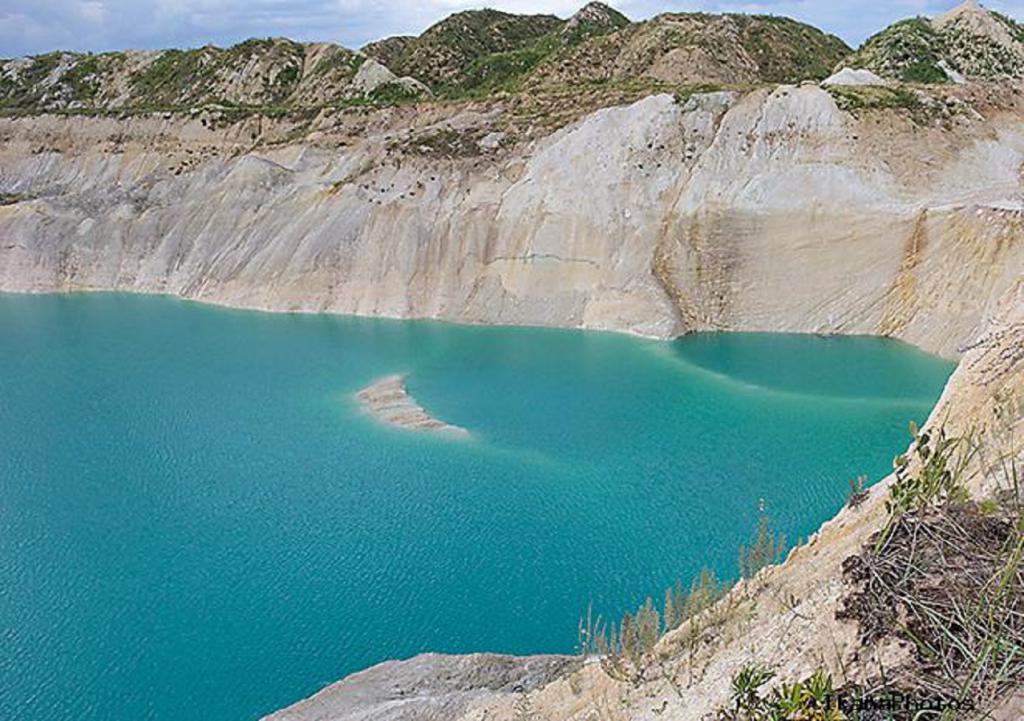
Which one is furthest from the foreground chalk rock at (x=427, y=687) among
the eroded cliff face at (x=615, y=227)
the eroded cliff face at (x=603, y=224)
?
the eroded cliff face at (x=603, y=224)

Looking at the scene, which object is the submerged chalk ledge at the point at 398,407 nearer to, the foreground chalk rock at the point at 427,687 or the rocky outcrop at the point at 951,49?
the foreground chalk rock at the point at 427,687

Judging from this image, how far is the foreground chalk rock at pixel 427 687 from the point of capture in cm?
1091

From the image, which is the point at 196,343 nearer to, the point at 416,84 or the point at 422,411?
the point at 422,411

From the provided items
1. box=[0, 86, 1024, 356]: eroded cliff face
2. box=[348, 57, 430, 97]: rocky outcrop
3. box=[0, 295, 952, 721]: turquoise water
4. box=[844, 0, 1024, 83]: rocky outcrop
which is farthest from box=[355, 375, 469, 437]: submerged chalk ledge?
box=[348, 57, 430, 97]: rocky outcrop

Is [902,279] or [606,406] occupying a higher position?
[902,279]

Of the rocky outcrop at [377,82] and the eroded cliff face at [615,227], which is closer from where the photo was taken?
the eroded cliff face at [615,227]

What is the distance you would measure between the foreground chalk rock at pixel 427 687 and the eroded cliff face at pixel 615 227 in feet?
70.8

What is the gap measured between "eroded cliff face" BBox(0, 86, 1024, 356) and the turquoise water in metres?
2.28

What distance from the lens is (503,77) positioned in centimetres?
5719

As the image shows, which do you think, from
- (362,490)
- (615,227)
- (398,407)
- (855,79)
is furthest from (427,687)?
(855,79)

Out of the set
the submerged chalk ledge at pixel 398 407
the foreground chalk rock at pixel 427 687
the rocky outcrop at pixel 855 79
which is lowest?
the foreground chalk rock at pixel 427 687

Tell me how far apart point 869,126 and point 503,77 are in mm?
28947

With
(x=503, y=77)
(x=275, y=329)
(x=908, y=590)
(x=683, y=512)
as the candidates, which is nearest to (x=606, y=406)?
(x=683, y=512)

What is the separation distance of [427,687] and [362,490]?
7.83 meters
